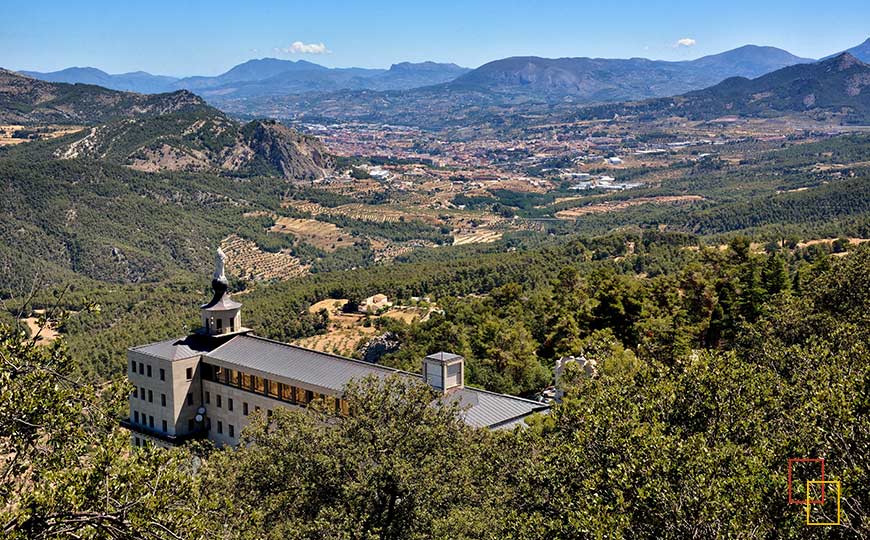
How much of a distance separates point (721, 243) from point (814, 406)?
7653 cm

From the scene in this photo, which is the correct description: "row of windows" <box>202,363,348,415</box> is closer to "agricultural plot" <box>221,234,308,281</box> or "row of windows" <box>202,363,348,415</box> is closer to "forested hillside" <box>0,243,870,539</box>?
"forested hillside" <box>0,243,870,539</box>

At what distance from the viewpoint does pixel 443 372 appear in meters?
31.8

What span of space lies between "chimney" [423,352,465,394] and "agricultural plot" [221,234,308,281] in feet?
334

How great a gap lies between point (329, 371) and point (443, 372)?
597 cm

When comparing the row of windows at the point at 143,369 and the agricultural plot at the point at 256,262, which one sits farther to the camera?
the agricultural plot at the point at 256,262

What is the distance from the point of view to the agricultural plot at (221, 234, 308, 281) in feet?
442

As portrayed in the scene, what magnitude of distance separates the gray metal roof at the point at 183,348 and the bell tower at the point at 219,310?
49 centimetres

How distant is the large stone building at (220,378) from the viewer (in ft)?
117

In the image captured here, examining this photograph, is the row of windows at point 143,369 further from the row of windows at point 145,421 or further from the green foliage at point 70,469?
the green foliage at point 70,469

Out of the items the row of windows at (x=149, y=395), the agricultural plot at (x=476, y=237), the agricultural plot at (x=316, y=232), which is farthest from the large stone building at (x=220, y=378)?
the agricultural plot at (x=476, y=237)

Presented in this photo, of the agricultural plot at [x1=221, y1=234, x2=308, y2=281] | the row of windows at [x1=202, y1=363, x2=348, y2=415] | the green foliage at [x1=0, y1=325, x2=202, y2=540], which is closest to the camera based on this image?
the green foliage at [x1=0, y1=325, x2=202, y2=540]

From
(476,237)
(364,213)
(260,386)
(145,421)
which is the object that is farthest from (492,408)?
(364,213)

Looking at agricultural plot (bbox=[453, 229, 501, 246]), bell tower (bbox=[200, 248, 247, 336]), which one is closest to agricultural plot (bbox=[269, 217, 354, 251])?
agricultural plot (bbox=[453, 229, 501, 246])

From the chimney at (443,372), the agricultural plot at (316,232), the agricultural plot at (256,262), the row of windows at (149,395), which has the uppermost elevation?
the chimney at (443,372)
